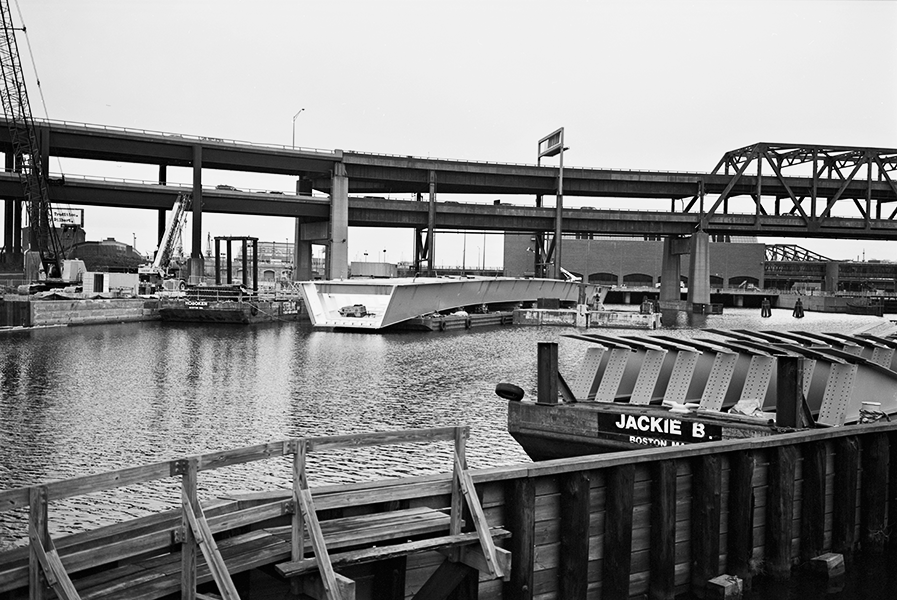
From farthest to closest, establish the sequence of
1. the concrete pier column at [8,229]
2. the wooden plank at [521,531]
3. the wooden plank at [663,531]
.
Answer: the concrete pier column at [8,229] → the wooden plank at [663,531] → the wooden plank at [521,531]

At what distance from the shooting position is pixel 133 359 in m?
43.2

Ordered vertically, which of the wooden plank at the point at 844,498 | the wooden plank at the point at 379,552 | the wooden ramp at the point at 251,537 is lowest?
the wooden plank at the point at 844,498

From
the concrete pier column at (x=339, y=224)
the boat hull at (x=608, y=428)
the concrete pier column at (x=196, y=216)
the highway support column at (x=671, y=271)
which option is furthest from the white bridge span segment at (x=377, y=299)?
the highway support column at (x=671, y=271)

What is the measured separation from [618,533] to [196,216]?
90.6 m

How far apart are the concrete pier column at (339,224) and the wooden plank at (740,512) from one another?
297 feet

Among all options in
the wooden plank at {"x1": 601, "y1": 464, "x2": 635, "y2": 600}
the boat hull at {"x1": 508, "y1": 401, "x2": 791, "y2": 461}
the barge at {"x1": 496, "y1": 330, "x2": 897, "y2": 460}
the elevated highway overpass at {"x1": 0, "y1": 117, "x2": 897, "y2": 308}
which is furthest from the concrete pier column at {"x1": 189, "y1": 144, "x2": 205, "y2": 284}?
the wooden plank at {"x1": 601, "y1": 464, "x2": 635, "y2": 600}

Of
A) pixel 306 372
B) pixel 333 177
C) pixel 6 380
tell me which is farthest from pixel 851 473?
pixel 333 177

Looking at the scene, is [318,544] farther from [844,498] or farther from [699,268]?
[699,268]

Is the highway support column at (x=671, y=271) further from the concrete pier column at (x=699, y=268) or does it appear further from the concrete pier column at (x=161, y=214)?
the concrete pier column at (x=161, y=214)

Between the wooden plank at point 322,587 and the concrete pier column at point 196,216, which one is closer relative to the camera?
the wooden plank at point 322,587

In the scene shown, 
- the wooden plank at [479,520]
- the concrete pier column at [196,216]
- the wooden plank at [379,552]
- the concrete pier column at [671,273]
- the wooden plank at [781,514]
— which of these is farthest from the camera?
the concrete pier column at [671,273]

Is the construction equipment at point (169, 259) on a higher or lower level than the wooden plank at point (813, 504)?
higher

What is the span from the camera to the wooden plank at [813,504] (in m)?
13.8

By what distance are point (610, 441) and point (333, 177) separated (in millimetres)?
91051
